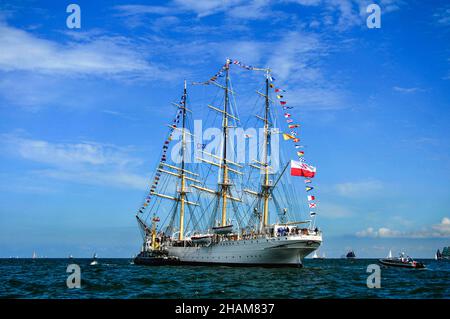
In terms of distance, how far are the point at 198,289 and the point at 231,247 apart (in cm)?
4318

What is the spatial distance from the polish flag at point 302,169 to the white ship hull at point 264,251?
9.91 metres

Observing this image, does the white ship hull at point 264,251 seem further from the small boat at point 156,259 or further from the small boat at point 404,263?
the small boat at point 404,263

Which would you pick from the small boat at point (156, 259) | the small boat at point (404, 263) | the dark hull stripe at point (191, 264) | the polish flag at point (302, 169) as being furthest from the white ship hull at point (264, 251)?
the small boat at point (404, 263)

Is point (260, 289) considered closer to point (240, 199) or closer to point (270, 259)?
point (270, 259)

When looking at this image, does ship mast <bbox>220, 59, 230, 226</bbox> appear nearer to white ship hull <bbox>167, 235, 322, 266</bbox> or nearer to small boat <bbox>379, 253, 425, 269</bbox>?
white ship hull <bbox>167, 235, 322, 266</bbox>

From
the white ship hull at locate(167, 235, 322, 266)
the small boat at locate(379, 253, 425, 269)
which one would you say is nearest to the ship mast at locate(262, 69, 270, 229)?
the white ship hull at locate(167, 235, 322, 266)

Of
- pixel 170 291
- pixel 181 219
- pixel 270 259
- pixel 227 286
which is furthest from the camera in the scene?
pixel 181 219

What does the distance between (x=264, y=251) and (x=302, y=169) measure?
15.4 metres

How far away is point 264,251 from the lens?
256 ft

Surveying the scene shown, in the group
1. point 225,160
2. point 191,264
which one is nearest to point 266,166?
point 225,160

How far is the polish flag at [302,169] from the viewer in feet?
236

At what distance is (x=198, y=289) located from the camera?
4166 centimetres
